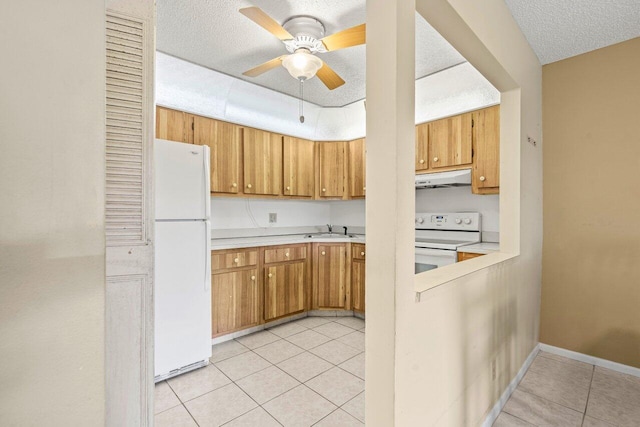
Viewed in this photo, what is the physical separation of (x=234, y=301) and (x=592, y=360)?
3136 mm

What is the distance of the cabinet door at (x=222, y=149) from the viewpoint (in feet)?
9.60

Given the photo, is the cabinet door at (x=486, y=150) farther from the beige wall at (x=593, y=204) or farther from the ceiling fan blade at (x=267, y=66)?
the ceiling fan blade at (x=267, y=66)

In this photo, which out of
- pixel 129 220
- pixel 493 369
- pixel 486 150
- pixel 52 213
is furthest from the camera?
pixel 486 150

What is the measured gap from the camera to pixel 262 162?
338 cm

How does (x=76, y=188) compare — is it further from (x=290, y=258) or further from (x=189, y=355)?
(x=290, y=258)

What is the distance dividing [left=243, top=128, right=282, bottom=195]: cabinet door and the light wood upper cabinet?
927mm

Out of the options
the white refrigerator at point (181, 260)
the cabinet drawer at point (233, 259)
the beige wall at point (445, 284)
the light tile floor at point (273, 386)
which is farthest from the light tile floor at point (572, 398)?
the cabinet drawer at point (233, 259)

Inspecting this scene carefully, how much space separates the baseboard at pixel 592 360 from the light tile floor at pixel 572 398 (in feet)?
0.14

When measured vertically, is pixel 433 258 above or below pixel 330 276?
above

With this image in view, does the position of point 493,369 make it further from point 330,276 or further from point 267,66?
point 267,66

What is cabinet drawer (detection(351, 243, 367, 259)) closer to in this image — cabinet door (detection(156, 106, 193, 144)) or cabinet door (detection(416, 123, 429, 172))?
cabinet door (detection(416, 123, 429, 172))

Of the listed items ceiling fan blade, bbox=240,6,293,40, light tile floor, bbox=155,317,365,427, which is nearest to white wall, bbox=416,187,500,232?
light tile floor, bbox=155,317,365,427

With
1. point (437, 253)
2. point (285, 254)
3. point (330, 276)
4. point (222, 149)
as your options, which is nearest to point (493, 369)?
point (437, 253)

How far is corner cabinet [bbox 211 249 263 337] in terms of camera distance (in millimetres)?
2713
